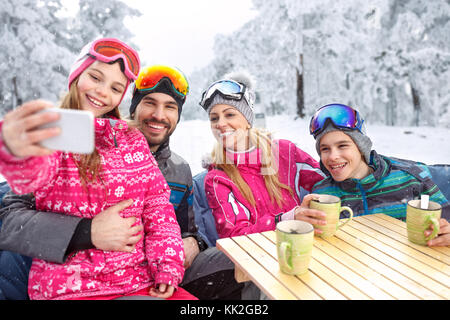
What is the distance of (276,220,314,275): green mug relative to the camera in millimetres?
1186

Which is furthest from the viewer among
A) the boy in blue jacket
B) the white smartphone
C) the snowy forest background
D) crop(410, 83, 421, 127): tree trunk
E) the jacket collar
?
crop(410, 83, 421, 127): tree trunk

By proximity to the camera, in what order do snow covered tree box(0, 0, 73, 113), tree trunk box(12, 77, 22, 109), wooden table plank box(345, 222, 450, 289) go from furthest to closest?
snow covered tree box(0, 0, 73, 113) → tree trunk box(12, 77, 22, 109) → wooden table plank box(345, 222, 450, 289)

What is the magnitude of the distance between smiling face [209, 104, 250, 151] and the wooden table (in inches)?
41.3

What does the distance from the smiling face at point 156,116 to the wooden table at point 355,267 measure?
1.13 m

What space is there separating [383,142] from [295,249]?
349 inches

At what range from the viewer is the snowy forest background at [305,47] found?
28.3 feet

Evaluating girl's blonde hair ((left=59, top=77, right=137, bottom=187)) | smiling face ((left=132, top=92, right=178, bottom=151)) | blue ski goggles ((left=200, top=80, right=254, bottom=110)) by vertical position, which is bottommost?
girl's blonde hair ((left=59, top=77, right=137, bottom=187))

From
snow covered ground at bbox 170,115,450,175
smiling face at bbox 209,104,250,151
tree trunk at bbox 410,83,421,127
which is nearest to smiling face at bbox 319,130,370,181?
smiling face at bbox 209,104,250,151

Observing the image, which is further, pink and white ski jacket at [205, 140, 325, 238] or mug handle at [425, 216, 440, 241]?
pink and white ski jacket at [205, 140, 325, 238]

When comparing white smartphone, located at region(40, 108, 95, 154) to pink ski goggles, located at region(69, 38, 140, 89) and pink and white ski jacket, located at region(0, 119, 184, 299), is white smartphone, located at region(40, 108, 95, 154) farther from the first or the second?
pink ski goggles, located at region(69, 38, 140, 89)

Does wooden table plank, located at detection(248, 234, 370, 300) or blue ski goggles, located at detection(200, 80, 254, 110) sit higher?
blue ski goggles, located at detection(200, 80, 254, 110)

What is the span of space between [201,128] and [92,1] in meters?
6.41

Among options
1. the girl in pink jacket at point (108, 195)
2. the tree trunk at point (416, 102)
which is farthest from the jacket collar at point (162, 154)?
the tree trunk at point (416, 102)

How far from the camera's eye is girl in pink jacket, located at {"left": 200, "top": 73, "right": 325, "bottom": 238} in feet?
7.39
